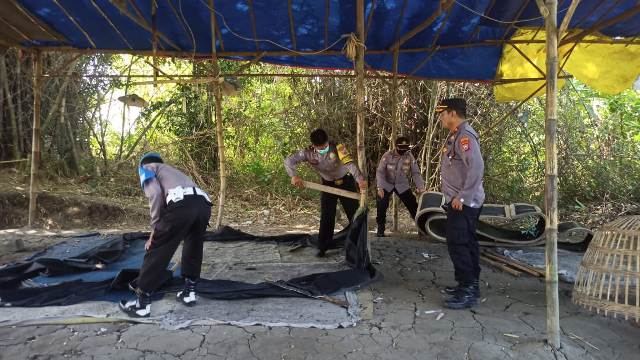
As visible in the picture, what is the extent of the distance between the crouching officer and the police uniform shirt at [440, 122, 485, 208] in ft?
6.70

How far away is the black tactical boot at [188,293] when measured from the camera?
3672 mm

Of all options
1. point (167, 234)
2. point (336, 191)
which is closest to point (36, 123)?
point (167, 234)

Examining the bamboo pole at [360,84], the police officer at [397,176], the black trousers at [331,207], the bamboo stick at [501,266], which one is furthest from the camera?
the police officer at [397,176]

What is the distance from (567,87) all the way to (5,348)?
9771 mm

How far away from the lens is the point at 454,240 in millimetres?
3725

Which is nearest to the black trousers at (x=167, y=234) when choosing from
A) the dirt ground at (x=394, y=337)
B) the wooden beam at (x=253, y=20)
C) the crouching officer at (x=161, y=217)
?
the crouching officer at (x=161, y=217)

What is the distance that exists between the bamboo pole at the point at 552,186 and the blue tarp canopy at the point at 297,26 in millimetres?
1508

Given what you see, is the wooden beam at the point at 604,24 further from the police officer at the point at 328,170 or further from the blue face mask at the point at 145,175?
the blue face mask at the point at 145,175

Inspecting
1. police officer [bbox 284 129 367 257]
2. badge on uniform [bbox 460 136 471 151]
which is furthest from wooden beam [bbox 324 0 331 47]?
badge on uniform [bbox 460 136 471 151]

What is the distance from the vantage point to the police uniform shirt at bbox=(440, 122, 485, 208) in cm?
362

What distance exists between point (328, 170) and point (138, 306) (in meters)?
2.46

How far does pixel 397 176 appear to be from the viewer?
21.4ft

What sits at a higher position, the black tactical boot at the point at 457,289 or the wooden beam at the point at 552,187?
the wooden beam at the point at 552,187

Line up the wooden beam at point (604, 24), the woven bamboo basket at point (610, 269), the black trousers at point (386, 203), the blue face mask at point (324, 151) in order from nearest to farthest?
the woven bamboo basket at point (610, 269) < the wooden beam at point (604, 24) < the blue face mask at point (324, 151) < the black trousers at point (386, 203)
